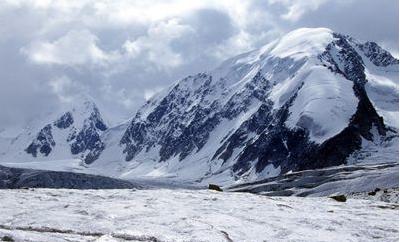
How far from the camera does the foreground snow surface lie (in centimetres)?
3634

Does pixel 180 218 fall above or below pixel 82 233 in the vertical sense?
above

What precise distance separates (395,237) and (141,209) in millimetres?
15545

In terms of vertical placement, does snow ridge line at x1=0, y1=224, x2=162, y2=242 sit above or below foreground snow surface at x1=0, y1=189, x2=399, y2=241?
below

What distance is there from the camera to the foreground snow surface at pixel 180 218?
119 feet

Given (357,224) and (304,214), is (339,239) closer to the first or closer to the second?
(357,224)

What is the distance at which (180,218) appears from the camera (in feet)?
135

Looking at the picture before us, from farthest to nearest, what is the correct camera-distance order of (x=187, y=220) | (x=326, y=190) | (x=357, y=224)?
(x=326, y=190)
(x=357, y=224)
(x=187, y=220)

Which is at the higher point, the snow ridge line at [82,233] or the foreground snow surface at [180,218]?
the foreground snow surface at [180,218]

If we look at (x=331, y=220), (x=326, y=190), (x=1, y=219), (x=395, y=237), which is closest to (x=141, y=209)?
(x=1, y=219)

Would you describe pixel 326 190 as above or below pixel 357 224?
above

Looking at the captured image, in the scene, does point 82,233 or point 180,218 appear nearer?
point 82,233

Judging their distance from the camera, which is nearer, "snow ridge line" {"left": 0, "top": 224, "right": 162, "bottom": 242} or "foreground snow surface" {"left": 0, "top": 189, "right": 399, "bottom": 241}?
"snow ridge line" {"left": 0, "top": 224, "right": 162, "bottom": 242}

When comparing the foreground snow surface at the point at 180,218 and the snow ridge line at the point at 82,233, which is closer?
the snow ridge line at the point at 82,233

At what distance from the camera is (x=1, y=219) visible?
39.2 metres
